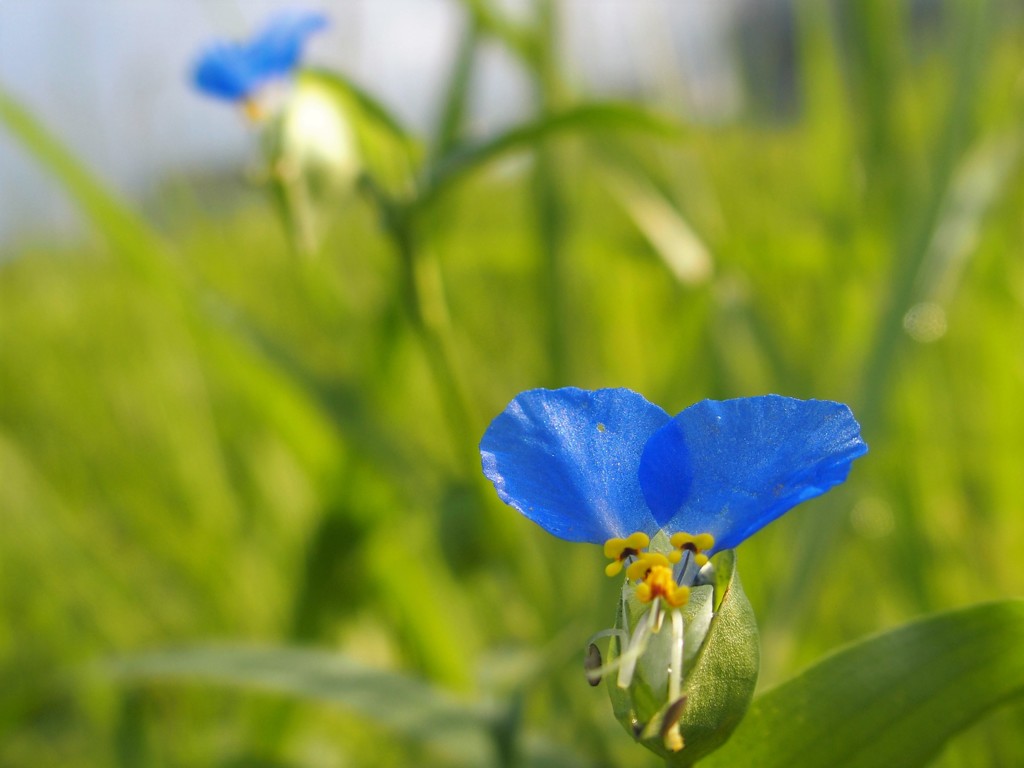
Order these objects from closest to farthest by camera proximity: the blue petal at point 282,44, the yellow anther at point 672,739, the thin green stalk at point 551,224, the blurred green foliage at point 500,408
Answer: the yellow anther at point 672,739
the blue petal at point 282,44
the blurred green foliage at point 500,408
the thin green stalk at point 551,224

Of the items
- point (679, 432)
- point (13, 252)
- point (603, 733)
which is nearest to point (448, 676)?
point (603, 733)

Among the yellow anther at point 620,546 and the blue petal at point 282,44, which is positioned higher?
the blue petal at point 282,44

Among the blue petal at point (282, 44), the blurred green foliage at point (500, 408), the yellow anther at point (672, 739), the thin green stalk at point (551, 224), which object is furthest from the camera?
the thin green stalk at point (551, 224)

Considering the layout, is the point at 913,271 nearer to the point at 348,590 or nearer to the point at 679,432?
the point at 679,432

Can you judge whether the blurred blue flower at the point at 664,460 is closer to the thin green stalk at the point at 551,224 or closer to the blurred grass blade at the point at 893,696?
the blurred grass blade at the point at 893,696

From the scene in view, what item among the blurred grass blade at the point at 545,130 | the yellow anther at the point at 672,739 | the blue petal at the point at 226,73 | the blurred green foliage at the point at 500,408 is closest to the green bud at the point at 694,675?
the yellow anther at the point at 672,739

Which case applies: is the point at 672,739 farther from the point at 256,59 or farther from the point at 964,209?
the point at 964,209
